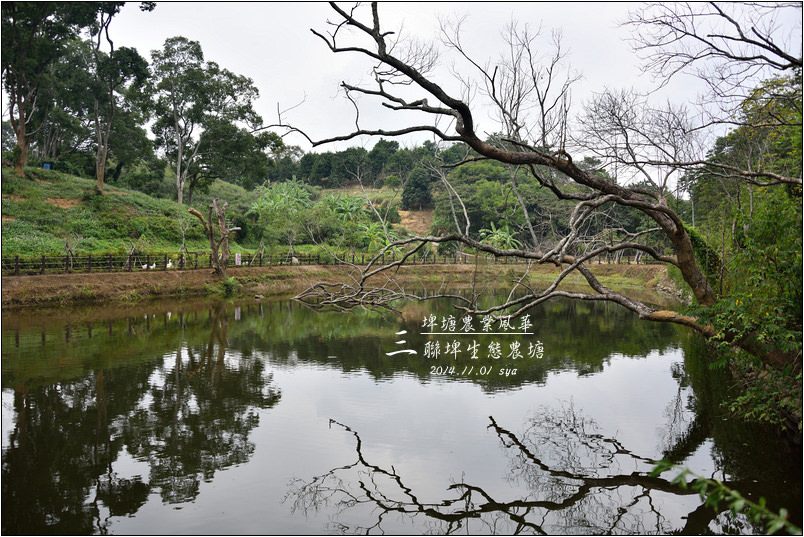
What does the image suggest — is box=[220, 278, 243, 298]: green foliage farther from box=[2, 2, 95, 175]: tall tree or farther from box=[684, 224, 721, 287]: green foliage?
box=[684, 224, 721, 287]: green foliage

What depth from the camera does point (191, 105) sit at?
34.6 meters

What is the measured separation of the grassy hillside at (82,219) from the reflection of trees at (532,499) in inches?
783

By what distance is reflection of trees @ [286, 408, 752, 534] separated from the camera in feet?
18.1

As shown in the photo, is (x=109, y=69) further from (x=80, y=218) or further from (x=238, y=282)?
(x=238, y=282)

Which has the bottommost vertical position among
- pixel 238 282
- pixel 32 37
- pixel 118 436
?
pixel 118 436

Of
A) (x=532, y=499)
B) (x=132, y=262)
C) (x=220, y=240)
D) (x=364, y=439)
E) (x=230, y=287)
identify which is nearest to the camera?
(x=532, y=499)

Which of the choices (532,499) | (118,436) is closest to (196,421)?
(118,436)

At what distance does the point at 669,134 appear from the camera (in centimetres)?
805

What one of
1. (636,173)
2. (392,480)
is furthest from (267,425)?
(636,173)

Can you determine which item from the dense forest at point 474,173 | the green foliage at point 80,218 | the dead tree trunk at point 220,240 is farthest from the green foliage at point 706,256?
the green foliage at point 80,218

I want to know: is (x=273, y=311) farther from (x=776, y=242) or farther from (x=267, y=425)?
(x=776, y=242)

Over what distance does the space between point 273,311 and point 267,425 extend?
12.5 meters

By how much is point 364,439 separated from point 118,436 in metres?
3.14

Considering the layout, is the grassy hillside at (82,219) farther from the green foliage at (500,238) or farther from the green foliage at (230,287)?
the green foliage at (500,238)
